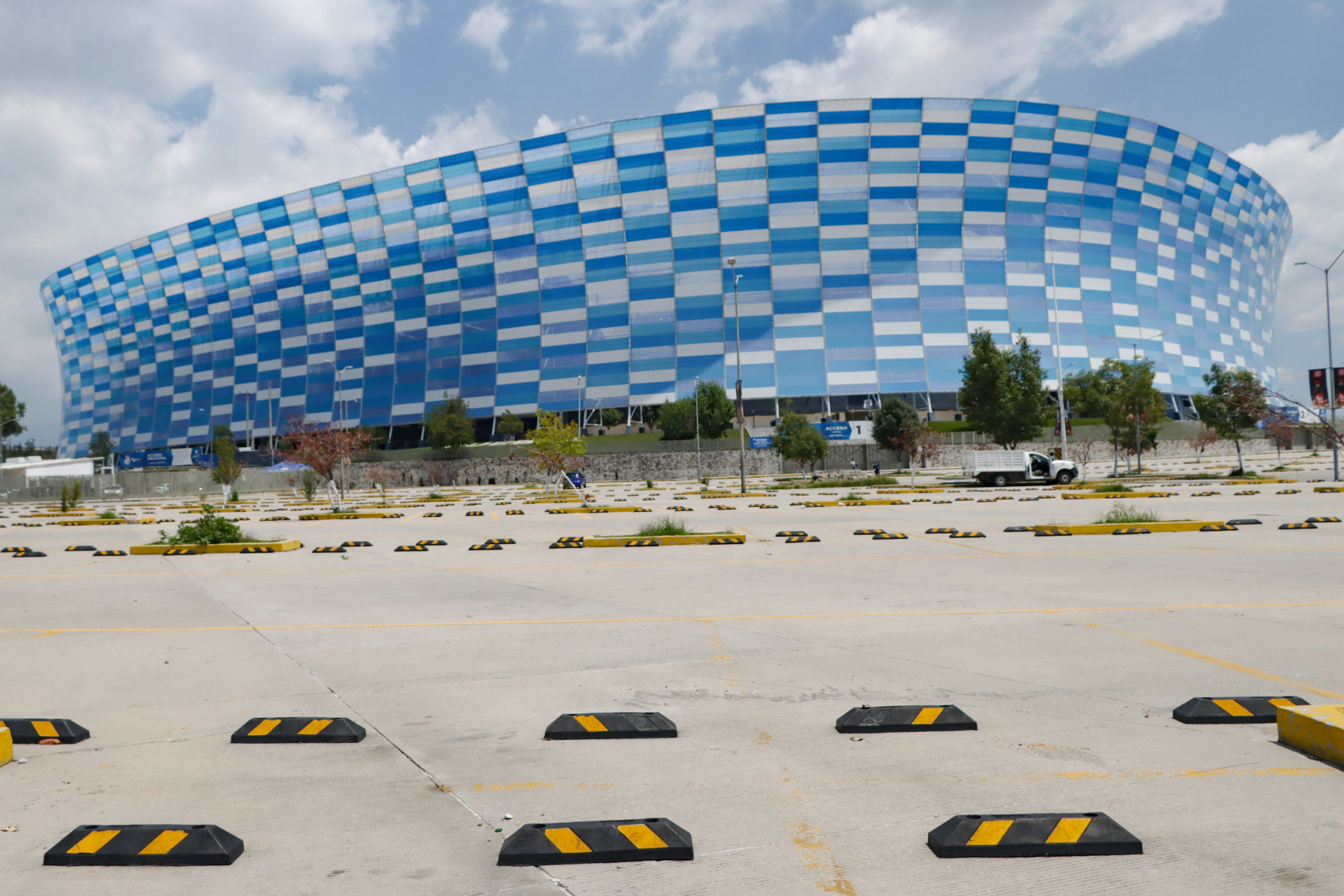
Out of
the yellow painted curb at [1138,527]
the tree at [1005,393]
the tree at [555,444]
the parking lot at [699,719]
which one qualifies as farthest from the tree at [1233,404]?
the parking lot at [699,719]

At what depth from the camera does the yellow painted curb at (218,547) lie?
63.3ft

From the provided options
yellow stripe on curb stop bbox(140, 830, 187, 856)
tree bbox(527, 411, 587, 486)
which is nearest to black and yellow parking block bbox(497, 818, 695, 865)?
yellow stripe on curb stop bbox(140, 830, 187, 856)

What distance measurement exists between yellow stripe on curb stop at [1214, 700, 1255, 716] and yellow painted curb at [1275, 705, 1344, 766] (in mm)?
353

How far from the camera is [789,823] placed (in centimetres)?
409

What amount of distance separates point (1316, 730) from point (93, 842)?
6192 millimetres

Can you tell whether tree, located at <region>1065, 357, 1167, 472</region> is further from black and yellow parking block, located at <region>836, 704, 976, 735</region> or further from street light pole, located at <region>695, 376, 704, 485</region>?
black and yellow parking block, located at <region>836, 704, 976, 735</region>

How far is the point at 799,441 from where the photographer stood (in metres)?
52.8

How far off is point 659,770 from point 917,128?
8534cm

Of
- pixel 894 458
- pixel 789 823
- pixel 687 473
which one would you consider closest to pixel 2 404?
pixel 687 473

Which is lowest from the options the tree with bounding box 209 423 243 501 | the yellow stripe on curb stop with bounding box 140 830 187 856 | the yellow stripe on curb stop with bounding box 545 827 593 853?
the yellow stripe on curb stop with bounding box 545 827 593 853

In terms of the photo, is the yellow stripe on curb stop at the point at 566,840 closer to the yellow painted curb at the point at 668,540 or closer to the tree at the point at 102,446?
the yellow painted curb at the point at 668,540

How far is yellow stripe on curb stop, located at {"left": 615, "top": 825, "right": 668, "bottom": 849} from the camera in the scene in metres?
3.79

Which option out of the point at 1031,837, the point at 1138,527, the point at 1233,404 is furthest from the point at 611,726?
the point at 1233,404

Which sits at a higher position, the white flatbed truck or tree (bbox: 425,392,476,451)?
tree (bbox: 425,392,476,451)
